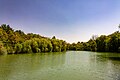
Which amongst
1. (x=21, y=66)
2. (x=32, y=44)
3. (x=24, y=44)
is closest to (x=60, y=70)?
(x=21, y=66)

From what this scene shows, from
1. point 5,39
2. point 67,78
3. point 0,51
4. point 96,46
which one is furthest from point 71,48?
point 67,78

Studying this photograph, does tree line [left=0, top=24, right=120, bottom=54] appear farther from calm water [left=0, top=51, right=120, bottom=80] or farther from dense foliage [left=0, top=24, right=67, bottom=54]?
calm water [left=0, top=51, right=120, bottom=80]

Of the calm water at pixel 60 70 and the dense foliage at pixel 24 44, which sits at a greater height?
the dense foliage at pixel 24 44

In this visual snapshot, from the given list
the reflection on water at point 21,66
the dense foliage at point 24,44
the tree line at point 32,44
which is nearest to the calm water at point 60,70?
the reflection on water at point 21,66

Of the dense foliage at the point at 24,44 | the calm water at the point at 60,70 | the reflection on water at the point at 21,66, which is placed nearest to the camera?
the calm water at the point at 60,70

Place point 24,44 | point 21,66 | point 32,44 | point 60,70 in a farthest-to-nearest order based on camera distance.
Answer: point 32,44 < point 24,44 < point 21,66 < point 60,70

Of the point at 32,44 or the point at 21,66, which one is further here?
the point at 32,44

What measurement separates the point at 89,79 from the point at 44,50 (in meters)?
69.9

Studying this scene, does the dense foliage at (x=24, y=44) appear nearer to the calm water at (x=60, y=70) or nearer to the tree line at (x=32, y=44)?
the tree line at (x=32, y=44)

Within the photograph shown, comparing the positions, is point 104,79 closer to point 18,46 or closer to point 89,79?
point 89,79

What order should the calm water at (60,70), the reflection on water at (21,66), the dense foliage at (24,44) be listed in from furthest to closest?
the dense foliage at (24,44) → the reflection on water at (21,66) → the calm water at (60,70)

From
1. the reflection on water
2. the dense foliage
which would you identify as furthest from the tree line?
the reflection on water

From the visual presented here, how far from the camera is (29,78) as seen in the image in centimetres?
2042

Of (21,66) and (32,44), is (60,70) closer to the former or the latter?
(21,66)
